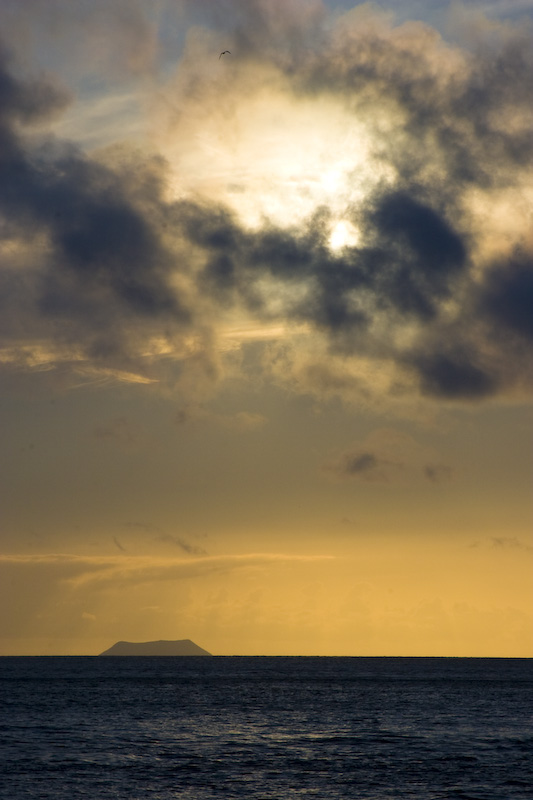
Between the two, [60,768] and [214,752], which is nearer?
[60,768]

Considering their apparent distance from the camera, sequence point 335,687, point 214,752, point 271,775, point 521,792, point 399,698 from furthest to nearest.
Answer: point 335,687
point 399,698
point 214,752
point 271,775
point 521,792

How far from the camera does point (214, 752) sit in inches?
2965

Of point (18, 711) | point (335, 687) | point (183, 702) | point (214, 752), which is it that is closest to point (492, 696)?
point (335, 687)

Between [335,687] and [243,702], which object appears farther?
[335,687]

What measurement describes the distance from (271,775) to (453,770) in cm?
1444

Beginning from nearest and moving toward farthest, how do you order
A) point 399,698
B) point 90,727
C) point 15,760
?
point 15,760, point 90,727, point 399,698

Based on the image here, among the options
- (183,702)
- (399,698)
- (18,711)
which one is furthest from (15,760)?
(399,698)

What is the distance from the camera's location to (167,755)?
73.4 meters

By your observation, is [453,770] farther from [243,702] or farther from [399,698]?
[399,698]

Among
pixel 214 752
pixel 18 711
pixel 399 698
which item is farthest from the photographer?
pixel 399 698

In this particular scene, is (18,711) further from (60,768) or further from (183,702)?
(60,768)

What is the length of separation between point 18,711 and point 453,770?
232 feet

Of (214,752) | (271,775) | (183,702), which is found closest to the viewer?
(271,775)

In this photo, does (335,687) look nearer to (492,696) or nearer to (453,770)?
(492,696)
